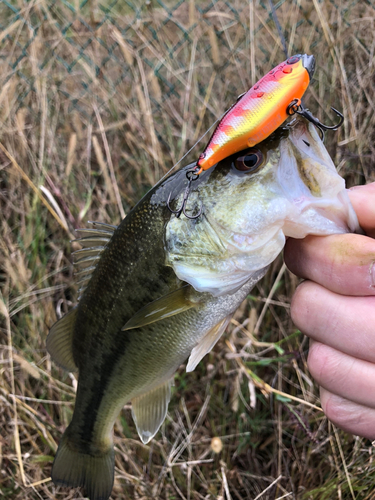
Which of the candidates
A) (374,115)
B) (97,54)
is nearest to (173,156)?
(97,54)

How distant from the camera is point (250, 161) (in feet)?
3.01

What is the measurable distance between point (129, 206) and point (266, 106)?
70.3 inches

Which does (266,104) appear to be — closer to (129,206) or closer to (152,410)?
(152,410)

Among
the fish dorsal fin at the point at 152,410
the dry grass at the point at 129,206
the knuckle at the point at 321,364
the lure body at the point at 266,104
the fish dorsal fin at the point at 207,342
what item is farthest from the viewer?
the dry grass at the point at 129,206

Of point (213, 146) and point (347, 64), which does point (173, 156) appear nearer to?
point (347, 64)

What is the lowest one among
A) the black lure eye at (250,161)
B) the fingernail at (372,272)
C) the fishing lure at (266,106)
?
the fingernail at (372,272)

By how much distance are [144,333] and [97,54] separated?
199 cm

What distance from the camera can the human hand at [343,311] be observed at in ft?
2.93

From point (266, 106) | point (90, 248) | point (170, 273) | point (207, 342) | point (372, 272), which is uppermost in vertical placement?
point (266, 106)

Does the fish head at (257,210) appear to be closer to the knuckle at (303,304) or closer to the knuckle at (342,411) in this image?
the knuckle at (303,304)

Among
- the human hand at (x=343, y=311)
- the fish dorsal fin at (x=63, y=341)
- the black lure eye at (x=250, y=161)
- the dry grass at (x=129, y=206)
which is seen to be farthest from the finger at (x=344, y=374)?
the fish dorsal fin at (x=63, y=341)

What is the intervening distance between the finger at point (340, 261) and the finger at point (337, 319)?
3 centimetres

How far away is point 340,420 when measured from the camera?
1.03 m

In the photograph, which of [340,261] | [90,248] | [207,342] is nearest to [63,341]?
[90,248]
